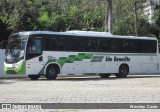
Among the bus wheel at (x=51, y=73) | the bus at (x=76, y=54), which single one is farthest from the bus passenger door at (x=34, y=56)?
the bus wheel at (x=51, y=73)

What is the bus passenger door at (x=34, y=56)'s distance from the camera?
26267mm

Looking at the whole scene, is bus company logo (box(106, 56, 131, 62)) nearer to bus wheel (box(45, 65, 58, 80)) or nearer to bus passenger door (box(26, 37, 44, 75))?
bus wheel (box(45, 65, 58, 80))

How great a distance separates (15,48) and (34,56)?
→ 149 cm

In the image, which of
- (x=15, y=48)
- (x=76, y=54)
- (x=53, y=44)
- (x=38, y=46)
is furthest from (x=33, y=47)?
(x=76, y=54)

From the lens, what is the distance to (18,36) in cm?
2700

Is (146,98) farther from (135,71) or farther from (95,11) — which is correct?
(95,11)

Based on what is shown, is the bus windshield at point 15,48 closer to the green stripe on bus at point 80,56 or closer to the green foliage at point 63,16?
the green stripe on bus at point 80,56

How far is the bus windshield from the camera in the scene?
26.4 m

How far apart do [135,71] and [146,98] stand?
18.7 meters

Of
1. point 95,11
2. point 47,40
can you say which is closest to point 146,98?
point 47,40

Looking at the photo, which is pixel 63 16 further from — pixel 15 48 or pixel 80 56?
pixel 15 48

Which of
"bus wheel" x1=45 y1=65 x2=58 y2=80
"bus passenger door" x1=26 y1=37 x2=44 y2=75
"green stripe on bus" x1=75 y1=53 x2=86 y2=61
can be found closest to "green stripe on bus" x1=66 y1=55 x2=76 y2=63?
"green stripe on bus" x1=75 y1=53 x2=86 y2=61

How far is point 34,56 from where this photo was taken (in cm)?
2648

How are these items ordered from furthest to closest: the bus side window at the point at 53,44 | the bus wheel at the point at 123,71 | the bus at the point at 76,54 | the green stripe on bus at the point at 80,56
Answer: the bus wheel at the point at 123,71 < the green stripe on bus at the point at 80,56 < the bus side window at the point at 53,44 < the bus at the point at 76,54
